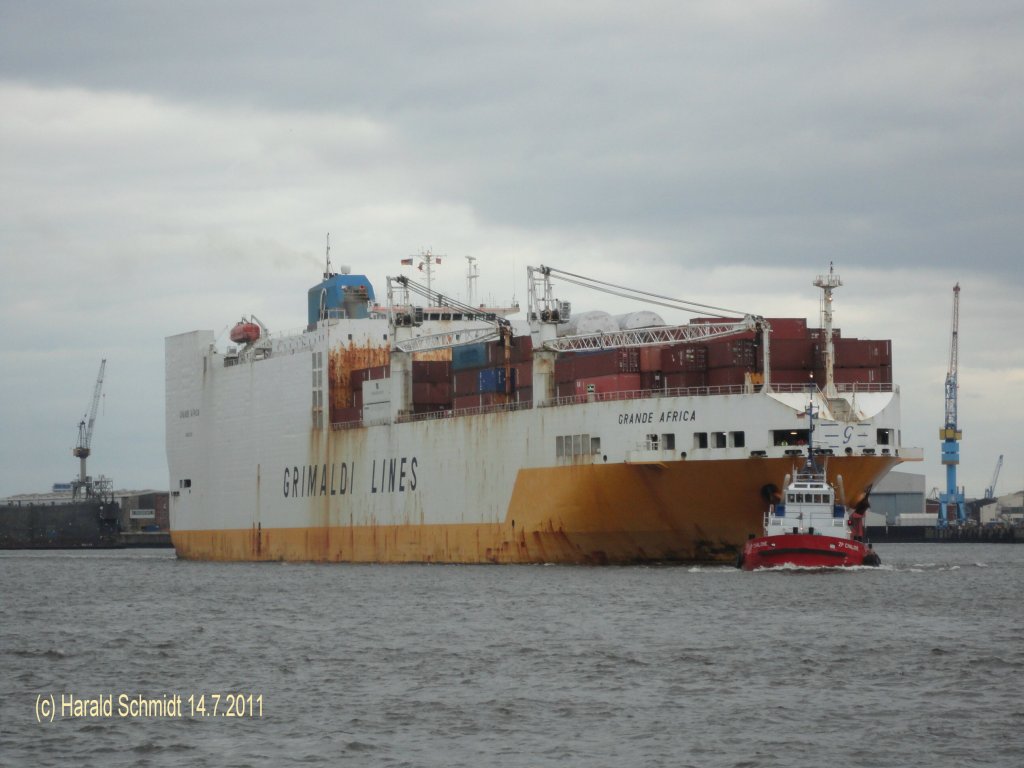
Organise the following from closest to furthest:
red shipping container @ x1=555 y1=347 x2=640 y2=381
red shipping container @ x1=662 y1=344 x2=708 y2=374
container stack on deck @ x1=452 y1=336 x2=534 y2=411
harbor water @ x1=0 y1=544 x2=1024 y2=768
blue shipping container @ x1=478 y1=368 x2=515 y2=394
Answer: harbor water @ x1=0 y1=544 x2=1024 y2=768 → red shipping container @ x1=662 y1=344 x2=708 y2=374 → red shipping container @ x1=555 y1=347 x2=640 y2=381 → container stack on deck @ x1=452 y1=336 x2=534 y2=411 → blue shipping container @ x1=478 y1=368 x2=515 y2=394

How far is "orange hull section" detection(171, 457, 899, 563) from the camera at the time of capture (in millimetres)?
49219

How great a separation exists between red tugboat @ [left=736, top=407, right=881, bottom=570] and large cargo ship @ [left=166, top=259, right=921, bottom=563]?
1.67 meters

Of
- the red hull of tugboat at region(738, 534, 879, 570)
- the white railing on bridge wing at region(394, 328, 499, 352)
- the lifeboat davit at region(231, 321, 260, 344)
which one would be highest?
the lifeboat davit at region(231, 321, 260, 344)

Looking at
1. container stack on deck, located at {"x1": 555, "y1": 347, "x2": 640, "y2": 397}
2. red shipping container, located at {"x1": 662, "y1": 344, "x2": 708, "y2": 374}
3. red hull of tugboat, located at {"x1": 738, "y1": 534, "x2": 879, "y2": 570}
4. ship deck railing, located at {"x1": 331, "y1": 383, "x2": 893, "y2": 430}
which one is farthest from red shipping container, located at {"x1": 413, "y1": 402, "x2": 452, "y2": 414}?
red hull of tugboat, located at {"x1": 738, "y1": 534, "x2": 879, "y2": 570}

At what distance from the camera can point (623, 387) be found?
171 ft

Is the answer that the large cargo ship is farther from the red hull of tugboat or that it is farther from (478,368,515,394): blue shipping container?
the red hull of tugboat

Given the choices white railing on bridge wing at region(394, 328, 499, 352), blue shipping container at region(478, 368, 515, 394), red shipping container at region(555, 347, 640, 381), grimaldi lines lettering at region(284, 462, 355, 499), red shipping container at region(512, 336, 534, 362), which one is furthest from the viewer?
grimaldi lines lettering at region(284, 462, 355, 499)

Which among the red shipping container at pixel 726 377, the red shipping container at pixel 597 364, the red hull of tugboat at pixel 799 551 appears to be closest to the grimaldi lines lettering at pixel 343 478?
the red shipping container at pixel 597 364

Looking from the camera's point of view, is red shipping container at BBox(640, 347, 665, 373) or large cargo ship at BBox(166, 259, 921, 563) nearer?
large cargo ship at BBox(166, 259, 921, 563)

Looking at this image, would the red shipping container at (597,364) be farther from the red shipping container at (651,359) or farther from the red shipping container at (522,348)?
the red shipping container at (522,348)

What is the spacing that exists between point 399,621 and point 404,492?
1048 inches

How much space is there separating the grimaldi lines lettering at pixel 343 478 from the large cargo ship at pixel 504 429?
11cm

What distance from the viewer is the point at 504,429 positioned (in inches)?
2238

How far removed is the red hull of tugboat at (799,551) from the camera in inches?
1817
